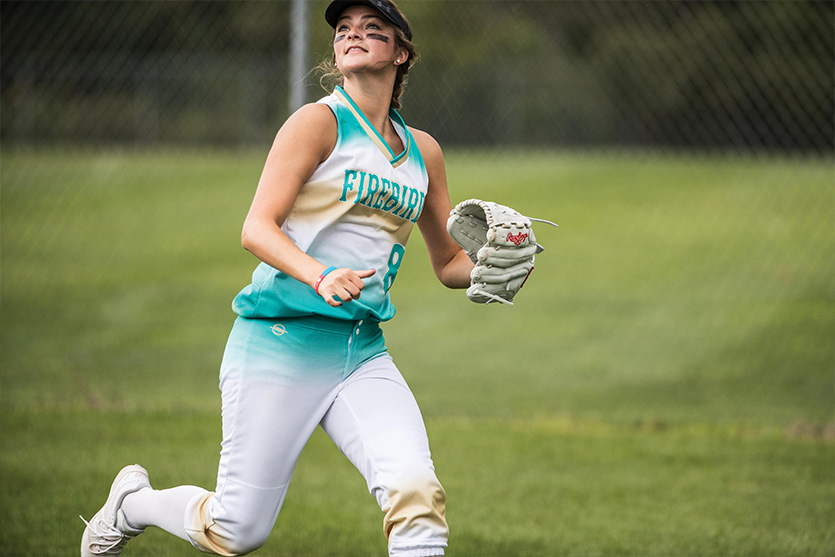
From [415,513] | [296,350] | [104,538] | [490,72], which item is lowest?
[104,538]

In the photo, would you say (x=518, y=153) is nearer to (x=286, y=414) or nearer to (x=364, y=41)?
(x=364, y=41)

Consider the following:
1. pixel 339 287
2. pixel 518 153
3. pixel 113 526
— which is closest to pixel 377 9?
pixel 339 287

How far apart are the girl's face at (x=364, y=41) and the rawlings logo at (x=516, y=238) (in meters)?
0.70

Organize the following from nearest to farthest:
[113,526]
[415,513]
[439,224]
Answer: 1. [415,513]
2. [113,526]
3. [439,224]

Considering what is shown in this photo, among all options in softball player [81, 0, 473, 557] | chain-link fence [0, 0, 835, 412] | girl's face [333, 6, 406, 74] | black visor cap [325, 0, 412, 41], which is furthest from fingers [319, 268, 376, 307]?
chain-link fence [0, 0, 835, 412]

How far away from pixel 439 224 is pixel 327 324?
66 centimetres

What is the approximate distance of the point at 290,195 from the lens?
9.61 feet

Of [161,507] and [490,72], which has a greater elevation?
[490,72]

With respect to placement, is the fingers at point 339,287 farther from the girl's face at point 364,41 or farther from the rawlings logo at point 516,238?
the girl's face at point 364,41

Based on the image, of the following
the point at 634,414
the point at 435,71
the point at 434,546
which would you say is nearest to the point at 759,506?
the point at 634,414

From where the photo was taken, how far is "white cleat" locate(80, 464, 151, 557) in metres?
3.44

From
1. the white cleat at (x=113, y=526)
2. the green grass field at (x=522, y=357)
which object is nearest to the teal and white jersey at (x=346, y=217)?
the white cleat at (x=113, y=526)

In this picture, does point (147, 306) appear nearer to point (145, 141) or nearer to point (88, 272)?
point (88, 272)

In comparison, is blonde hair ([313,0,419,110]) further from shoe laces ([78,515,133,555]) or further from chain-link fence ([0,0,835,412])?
chain-link fence ([0,0,835,412])
